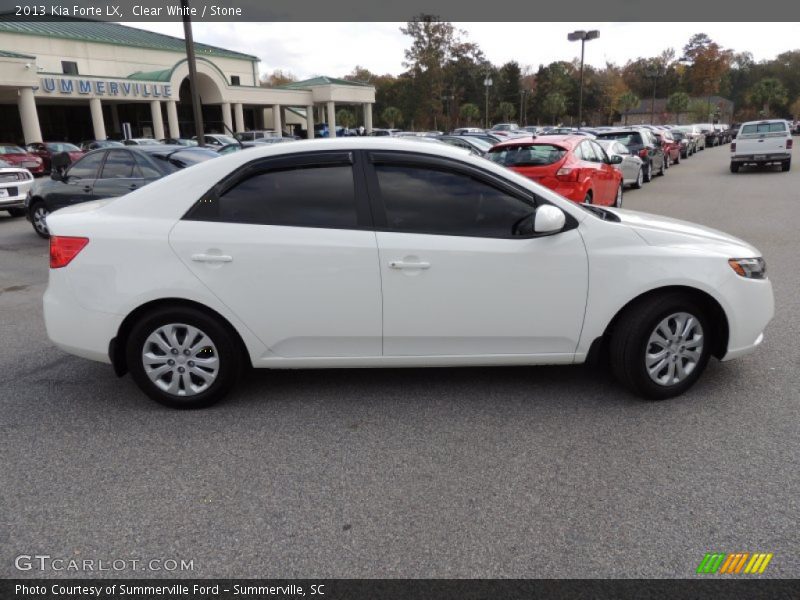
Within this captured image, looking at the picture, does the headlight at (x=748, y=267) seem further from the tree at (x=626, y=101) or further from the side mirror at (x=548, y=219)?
the tree at (x=626, y=101)

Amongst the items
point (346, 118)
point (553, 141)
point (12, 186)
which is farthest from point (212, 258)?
point (346, 118)

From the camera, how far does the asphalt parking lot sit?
2639 mm

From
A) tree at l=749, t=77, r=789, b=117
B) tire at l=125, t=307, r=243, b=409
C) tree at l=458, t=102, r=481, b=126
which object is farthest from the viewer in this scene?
tree at l=749, t=77, r=789, b=117

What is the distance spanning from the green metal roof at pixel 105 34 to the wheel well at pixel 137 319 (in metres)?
47.7

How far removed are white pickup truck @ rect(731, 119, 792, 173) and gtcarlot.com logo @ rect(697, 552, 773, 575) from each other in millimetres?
22269

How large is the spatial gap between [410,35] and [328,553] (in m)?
86.7

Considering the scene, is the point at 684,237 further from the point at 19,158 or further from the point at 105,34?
the point at 105,34

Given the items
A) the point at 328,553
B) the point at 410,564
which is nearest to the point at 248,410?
the point at 328,553

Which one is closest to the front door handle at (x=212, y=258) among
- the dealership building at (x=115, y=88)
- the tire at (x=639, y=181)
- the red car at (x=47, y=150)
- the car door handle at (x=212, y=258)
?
the car door handle at (x=212, y=258)

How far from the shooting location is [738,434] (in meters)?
3.55

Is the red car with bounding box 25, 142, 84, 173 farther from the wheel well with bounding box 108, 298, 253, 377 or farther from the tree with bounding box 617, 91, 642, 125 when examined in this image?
the tree with bounding box 617, 91, 642, 125

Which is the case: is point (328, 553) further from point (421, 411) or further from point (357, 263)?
point (357, 263)

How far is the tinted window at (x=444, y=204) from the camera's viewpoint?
12.5 feet

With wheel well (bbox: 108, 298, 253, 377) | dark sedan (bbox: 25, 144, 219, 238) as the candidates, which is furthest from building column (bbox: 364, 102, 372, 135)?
wheel well (bbox: 108, 298, 253, 377)
